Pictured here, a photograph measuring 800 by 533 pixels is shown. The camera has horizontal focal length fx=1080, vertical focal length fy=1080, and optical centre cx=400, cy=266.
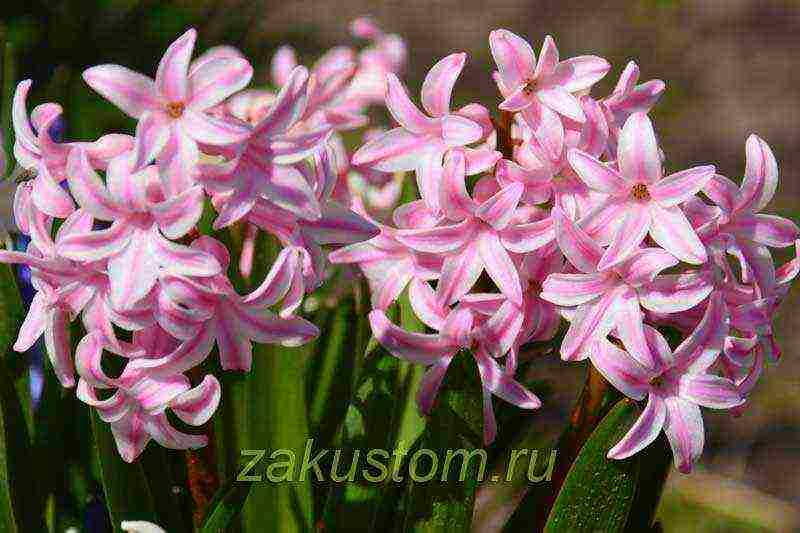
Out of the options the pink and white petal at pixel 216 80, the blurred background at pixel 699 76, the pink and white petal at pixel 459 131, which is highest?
the pink and white petal at pixel 216 80

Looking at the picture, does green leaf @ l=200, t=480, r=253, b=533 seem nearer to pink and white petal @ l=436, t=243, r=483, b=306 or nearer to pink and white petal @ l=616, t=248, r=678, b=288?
pink and white petal @ l=436, t=243, r=483, b=306

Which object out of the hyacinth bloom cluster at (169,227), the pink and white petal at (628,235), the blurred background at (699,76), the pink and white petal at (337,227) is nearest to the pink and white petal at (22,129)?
the hyacinth bloom cluster at (169,227)

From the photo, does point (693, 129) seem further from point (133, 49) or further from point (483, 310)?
point (483, 310)

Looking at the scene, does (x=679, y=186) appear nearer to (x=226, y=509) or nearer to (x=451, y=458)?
(x=451, y=458)

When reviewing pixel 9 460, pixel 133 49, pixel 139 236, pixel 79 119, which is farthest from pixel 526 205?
pixel 133 49

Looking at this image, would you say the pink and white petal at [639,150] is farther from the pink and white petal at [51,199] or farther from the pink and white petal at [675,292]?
the pink and white petal at [51,199]

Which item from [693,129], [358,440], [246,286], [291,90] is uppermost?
[291,90]

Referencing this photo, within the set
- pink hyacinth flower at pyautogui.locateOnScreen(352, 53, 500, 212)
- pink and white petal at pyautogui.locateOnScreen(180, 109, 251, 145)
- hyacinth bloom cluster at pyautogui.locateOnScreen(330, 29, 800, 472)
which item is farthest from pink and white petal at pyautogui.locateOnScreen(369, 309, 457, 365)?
Answer: pink and white petal at pyautogui.locateOnScreen(180, 109, 251, 145)
